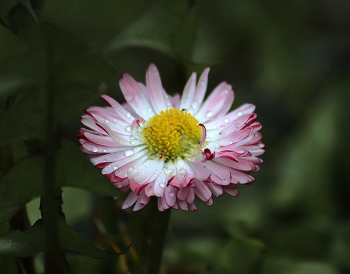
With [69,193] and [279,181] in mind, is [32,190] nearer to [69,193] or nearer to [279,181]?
[69,193]

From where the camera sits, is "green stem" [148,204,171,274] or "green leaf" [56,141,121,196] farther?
"green stem" [148,204,171,274]

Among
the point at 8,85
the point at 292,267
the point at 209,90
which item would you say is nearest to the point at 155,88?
the point at 8,85

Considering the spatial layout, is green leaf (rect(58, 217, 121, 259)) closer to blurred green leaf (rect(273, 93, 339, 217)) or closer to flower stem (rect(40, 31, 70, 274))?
flower stem (rect(40, 31, 70, 274))

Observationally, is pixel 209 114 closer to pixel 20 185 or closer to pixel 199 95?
pixel 199 95

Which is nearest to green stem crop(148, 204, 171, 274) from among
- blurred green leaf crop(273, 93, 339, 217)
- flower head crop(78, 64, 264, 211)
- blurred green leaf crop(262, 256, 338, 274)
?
flower head crop(78, 64, 264, 211)

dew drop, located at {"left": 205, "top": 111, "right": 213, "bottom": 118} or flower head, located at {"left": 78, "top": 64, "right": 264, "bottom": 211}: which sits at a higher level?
dew drop, located at {"left": 205, "top": 111, "right": 213, "bottom": 118}

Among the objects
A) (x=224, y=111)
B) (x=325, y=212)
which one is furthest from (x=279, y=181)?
(x=224, y=111)

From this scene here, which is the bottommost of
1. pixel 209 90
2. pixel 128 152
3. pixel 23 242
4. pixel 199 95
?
pixel 23 242
